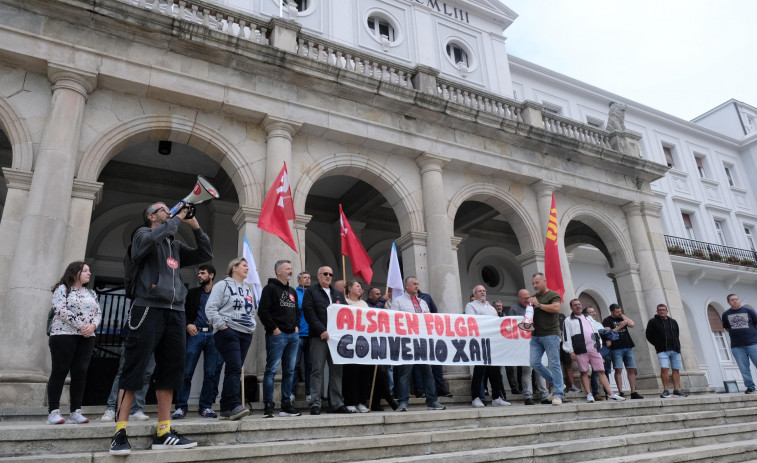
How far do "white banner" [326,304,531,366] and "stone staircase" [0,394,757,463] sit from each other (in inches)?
60.5

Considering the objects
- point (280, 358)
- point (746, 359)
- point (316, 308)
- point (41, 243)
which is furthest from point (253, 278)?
point (746, 359)

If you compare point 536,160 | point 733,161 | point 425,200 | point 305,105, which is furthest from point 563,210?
point 733,161

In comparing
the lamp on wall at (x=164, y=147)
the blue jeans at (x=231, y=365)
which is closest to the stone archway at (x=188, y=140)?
the lamp on wall at (x=164, y=147)

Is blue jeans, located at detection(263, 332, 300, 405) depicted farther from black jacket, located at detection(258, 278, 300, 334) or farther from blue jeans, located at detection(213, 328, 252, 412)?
blue jeans, located at detection(213, 328, 252, 412)

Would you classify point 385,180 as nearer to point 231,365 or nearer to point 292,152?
point 292,152

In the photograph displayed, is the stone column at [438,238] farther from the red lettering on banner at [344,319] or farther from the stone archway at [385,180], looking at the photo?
the red lettering on banner at [344,319]

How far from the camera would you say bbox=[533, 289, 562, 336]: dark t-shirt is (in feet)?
26.6

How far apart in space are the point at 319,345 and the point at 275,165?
4.07m

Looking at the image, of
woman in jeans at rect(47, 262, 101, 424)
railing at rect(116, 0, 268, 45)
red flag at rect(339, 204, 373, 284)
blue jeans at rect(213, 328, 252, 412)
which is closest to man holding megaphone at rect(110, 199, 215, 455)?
blue jeans at rect(213, 328, 252, 412)

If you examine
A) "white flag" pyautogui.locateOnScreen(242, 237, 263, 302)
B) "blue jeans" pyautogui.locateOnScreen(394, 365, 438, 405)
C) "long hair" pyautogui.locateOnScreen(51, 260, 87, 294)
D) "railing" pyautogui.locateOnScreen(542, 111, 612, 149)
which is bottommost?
"blue jeans" pyautogui.locateOnScreen(394, 365, 438, 405)

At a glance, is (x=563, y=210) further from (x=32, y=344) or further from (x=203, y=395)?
(x=32, y=344)

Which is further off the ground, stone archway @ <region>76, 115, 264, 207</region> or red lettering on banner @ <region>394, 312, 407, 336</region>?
stone archway @ <region>76, 115, 264, 207</region>

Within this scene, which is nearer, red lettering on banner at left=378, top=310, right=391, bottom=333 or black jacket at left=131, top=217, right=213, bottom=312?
black jacket at left=131, top=217, right=213, bottom=312

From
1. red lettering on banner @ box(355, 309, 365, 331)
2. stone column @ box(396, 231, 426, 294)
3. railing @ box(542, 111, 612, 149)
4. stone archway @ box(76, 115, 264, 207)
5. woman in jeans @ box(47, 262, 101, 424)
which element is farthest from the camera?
railing @ box(542, 111, 612, 149)
